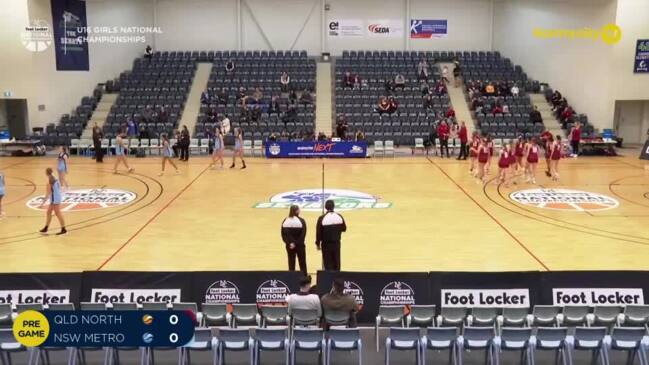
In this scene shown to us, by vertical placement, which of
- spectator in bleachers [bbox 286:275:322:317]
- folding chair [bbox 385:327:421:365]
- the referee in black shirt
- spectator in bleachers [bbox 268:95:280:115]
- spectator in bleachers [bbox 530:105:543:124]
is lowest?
folding chair [bbox 385:327:421:365]

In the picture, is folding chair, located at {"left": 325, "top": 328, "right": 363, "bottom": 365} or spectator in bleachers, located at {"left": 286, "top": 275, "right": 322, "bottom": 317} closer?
folding chair, located at {"left": 325, "top": 328, "right": 363, "bottom": 365}

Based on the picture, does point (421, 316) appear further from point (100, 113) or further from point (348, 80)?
point (100, 113)

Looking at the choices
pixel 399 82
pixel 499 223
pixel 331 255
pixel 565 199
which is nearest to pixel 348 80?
pixel 399 82

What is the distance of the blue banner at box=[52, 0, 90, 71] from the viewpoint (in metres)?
29.4

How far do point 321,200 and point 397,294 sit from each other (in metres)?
8.24

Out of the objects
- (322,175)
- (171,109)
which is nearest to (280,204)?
(322,175)

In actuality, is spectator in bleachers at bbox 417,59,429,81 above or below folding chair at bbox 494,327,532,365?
above

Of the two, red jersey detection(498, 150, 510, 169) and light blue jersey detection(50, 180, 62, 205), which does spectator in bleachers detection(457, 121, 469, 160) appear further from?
light blue jersey detection(50, 180, 62, 205)

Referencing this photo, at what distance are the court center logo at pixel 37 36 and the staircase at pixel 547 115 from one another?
78.3 ft

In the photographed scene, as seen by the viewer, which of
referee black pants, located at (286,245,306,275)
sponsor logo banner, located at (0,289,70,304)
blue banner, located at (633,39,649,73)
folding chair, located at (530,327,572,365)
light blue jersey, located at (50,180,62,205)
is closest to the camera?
folding chair, located at (530,327,572,365)

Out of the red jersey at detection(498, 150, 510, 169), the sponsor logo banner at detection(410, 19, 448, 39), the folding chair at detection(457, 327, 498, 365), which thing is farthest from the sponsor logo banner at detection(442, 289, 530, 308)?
the sponsor logo banner at detection(410, 19, 448, 39)

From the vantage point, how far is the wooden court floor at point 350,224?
41.9ft

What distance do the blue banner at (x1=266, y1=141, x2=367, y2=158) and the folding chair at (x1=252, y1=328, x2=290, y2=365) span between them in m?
18.8

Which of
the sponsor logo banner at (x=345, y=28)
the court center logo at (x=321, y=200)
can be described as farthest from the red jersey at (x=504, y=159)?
the sponsor logo banner at (x=345, y=28)
